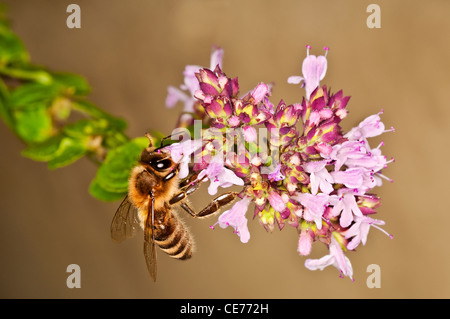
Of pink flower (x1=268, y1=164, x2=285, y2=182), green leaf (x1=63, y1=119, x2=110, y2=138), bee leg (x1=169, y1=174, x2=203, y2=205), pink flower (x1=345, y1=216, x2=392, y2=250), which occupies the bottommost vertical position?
pink flower (x1=345, y1=216, x2=392, y2=250)

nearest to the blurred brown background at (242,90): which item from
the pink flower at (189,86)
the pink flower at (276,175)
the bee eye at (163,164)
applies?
the pink flower at (189,86)

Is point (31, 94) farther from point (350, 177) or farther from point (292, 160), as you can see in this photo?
point (350, 177)

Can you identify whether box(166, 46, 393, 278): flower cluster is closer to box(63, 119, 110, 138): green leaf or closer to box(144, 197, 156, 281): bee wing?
box(144, 197, 156, 281): bee wing

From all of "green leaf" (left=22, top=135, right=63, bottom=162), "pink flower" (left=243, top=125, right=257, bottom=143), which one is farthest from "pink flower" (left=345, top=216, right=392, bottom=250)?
"green leaf" (left=22, top=135, right=63, bottom=162)

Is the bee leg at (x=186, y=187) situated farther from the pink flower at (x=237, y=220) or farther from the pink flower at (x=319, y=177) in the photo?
the pink flower at (x=319, y=177)

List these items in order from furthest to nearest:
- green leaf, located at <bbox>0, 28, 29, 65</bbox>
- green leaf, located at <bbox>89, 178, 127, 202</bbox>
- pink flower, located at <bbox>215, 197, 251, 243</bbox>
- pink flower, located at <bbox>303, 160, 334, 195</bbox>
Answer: green leaf, located at <bbox>0, 28, 29, 65</bbox> → green leaf, located at <bbox>89, 178, 127, 202</bbox> → pink flower, located at <bbox>215, 197, 251, 243</bbox> → pink flower, located at <bbox>303, 160, 334, 195</bbox>

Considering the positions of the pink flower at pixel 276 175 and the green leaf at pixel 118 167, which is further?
the green leaf at pixel 118 167
